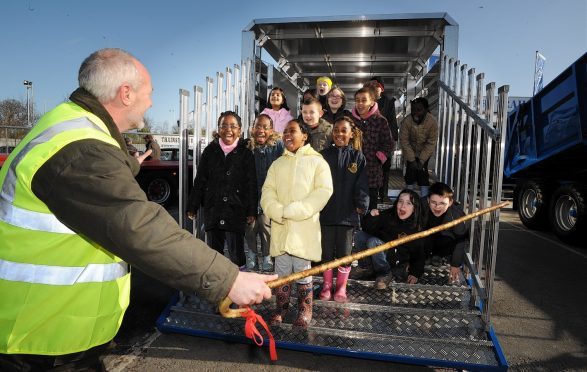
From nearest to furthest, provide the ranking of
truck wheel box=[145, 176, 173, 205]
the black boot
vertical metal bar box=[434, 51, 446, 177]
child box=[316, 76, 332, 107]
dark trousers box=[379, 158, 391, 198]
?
the black boot < vertical metal bar box=[434, 51, 446, 177] < dark trousers box=[379, 158, 391, 198] < child box=[316, 76, 332, 107] < truck wheel box=[145, 176, 173, 205]

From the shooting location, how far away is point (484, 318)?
2.88 m

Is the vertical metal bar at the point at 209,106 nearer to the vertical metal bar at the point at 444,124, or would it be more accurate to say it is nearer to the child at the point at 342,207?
the child at the point at 342,207

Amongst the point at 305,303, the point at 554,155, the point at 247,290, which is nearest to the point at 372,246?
the point at 305,303

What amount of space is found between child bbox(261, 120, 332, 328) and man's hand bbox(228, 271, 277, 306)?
5.44ft

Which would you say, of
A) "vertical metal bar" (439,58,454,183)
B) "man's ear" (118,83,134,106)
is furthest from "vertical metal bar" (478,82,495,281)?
"man's ear" (118,83,134,106)

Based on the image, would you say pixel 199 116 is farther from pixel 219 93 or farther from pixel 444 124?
pixel 444 124

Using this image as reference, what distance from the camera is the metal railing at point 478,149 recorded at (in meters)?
2.82

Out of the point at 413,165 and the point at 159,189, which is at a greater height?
the point at 413,165

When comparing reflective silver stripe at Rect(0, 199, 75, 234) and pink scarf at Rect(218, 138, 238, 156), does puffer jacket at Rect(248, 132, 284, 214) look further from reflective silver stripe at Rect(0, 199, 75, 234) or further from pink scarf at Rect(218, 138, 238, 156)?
reflective silver stripe at Rect(0, 199, 75, 234)

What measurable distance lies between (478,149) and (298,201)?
63.6 inches

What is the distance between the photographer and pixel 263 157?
12.9 ft

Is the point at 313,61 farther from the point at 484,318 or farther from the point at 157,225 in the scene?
the point at 157,225

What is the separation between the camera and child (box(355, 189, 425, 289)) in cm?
361

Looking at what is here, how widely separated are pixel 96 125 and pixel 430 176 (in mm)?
4469
